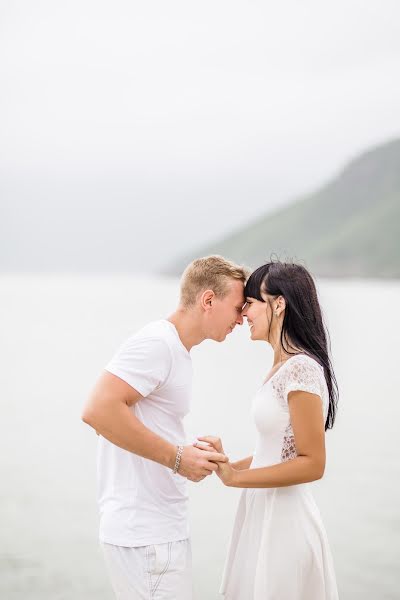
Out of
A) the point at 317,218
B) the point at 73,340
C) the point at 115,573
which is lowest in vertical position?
the point at 115,573

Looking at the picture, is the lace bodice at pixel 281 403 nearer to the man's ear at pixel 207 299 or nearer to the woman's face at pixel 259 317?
the woman's face at pixel 259 317

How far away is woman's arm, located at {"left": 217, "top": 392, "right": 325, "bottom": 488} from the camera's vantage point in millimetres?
2312

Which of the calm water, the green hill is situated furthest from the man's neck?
the green hill

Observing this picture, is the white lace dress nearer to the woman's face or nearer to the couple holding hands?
the couple holding hands

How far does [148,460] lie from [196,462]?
0.16 meters

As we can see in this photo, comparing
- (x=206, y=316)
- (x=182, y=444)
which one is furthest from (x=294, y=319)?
(x=182, y=444)

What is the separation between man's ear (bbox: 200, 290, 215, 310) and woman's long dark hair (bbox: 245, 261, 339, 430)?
19cm

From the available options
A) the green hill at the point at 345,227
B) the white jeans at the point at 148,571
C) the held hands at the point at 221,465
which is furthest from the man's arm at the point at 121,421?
the green hill at the point at 345,227

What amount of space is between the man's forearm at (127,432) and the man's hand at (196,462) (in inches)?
3.7

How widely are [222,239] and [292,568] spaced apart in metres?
150

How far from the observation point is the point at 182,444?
2.54 m

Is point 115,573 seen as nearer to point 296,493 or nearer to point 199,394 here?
point 296,493

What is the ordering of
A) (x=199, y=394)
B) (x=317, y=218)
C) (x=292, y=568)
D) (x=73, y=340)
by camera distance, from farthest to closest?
(x=317, y=218), (x=73, y=340), (x=199, y=394), (x=292, y=568)

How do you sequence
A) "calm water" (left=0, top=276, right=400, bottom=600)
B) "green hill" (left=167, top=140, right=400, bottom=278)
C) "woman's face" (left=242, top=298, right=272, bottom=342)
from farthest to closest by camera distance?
"green hill" (left=167, top=140, right=400, bottom=278)
"calm water" (left=0, top=276, right=400, bottom=600)
"woman's face" (left=242, top=298, right=272, bottom=342)
